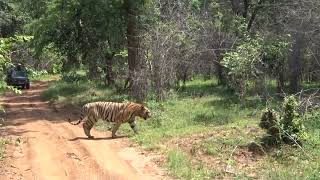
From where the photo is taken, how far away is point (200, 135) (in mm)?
14195

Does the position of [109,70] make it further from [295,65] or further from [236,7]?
[295,65]

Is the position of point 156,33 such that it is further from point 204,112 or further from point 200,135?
point 200,135

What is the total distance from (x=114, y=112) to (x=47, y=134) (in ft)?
7.70

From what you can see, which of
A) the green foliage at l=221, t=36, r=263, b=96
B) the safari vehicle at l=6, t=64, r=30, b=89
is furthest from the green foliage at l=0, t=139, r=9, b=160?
the safari vehicle at l=6, t=64, r=30, b=89

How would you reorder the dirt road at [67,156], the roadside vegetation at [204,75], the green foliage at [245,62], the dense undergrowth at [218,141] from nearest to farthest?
the dense undergrowth at [218,141]
the dirt road at [67,156]
the roadside vegetation at [204,75]
the green foliage at [245,62]

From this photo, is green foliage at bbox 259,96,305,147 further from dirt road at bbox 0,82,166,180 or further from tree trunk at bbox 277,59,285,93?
tree trunk at bbox 277,59,285,93

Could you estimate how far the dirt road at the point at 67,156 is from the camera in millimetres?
11203

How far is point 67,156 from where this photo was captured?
12711mm

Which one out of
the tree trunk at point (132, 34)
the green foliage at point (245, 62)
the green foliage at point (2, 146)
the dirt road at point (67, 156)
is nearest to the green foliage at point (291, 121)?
the dirt road at point (67, 156)

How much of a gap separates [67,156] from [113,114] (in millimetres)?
2955

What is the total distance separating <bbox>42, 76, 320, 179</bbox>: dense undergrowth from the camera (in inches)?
434

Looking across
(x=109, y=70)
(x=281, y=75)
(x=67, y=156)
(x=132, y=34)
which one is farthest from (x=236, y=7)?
(x=67, y=156)

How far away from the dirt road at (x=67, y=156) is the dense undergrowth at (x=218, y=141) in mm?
659

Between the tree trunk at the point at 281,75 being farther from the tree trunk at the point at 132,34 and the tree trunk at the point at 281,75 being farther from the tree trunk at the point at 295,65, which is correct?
the tree trunk at the point at 132,34
